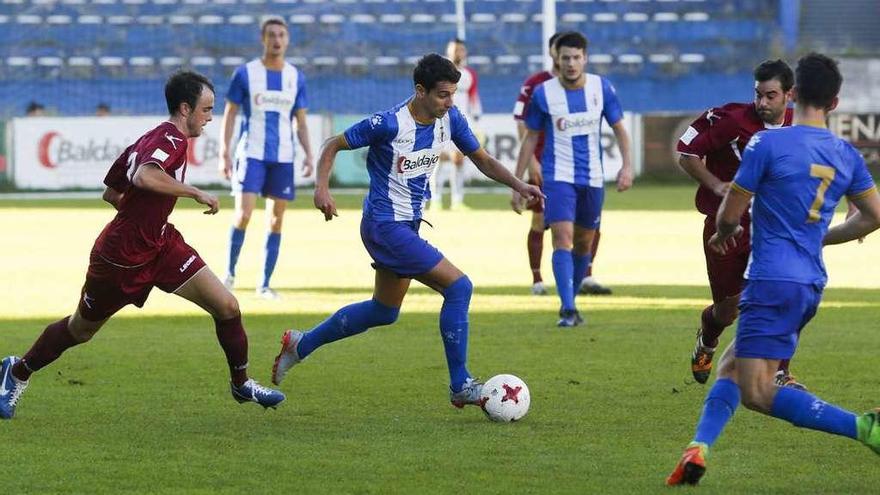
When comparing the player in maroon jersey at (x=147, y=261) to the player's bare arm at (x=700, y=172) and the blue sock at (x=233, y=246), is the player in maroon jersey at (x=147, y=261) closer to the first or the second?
the player's bare arm at (x=700, y=172)

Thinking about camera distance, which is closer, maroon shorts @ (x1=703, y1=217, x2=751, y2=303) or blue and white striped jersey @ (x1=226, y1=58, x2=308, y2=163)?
maroon shorts @ (x1=703, y1=217, x2=751, y2=303)

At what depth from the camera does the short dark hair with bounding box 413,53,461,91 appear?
741cm

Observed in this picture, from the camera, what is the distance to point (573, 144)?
1163cm

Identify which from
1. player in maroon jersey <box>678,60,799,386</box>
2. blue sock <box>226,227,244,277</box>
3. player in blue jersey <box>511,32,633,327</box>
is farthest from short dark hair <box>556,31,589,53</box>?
blue sock <box>226,227,244,277</box>

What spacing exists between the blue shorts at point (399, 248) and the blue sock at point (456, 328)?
18cm

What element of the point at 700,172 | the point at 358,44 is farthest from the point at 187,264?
the point at 358,44

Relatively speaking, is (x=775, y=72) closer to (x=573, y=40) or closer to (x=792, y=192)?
(x=792, y=192)

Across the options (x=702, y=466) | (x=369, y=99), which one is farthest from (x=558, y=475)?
(x=369, y=99)

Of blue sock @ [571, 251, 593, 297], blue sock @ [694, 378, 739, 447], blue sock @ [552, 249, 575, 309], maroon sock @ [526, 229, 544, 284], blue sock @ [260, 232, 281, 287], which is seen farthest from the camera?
maroon sock @ [526, 229, 544, 284]

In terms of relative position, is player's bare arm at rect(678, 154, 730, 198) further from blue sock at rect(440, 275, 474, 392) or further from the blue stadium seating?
the blue stadium seating

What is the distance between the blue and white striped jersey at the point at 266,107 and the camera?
13133mm

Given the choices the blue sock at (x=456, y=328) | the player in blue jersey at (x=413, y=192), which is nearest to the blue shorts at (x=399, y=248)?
the player in blue jersey at (x=413, y=192)

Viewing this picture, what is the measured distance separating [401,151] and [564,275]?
359 cm

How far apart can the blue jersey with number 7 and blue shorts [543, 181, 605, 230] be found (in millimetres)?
5579
